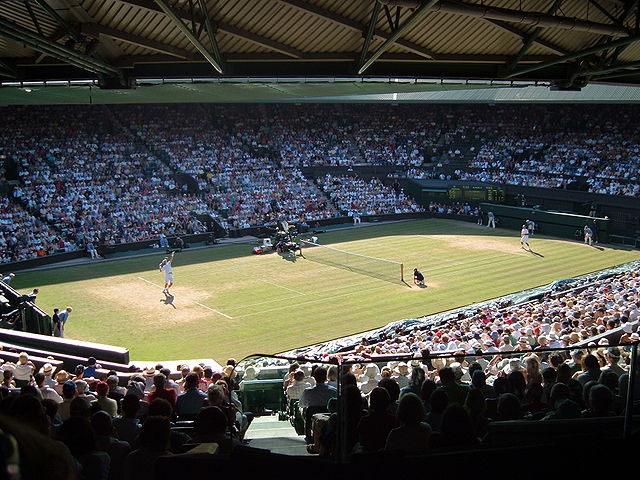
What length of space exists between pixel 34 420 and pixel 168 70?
462 inches

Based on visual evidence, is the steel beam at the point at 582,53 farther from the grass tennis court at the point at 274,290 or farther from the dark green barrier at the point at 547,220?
the dark green barrier at the point at 547,220

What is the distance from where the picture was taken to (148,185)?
4634 cm

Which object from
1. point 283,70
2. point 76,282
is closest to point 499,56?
point 283,70

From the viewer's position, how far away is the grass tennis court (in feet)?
80.0

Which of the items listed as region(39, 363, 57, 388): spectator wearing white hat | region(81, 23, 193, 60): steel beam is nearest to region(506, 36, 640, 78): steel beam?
region(81, 23, 193, 60): steel beam

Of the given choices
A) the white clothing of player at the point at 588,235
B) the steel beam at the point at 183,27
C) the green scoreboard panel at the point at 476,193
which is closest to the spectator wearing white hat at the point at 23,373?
the steel beam at the point at 183,27

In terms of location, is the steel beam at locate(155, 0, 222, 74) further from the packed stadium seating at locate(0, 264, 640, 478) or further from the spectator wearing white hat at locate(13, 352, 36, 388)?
the spectator wearing white hat at locate(13, 352, 36, 388)

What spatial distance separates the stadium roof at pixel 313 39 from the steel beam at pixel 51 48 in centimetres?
3

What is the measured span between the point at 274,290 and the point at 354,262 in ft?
22.5

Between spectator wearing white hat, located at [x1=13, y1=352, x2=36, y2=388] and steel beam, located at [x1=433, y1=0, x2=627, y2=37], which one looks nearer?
steel beam, located at [x1=433, y1=0, x2=627, y2=37]

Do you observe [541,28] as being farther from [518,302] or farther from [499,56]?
[518,302]

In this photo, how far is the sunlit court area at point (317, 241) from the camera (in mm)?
5680

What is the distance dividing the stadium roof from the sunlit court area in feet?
0.22

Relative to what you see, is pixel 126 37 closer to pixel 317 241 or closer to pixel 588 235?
pixel 317 241
